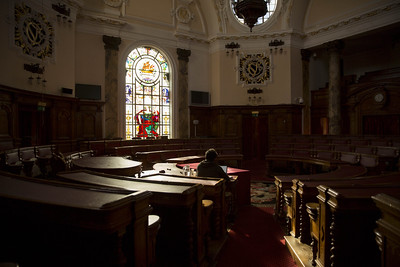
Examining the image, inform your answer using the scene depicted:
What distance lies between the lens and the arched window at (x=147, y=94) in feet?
44.0

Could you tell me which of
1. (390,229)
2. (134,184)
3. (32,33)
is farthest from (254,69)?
(390,229)

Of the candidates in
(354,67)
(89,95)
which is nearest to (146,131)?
(89,95)

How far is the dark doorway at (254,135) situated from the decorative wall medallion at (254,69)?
6.73 ft

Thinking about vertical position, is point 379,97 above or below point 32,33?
below

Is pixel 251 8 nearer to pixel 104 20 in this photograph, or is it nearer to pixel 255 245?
pixel 255 245

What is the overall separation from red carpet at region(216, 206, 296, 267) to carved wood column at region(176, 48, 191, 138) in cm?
926

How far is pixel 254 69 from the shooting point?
14844mm

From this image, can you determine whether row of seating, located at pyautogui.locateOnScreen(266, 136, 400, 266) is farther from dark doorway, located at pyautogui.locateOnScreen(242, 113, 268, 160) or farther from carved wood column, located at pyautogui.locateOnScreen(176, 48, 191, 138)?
dark doorway, located at pyautogui.locateOnScreen(242, 113, 268, 160)

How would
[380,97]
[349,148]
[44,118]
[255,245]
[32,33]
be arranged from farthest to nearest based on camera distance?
[380,97], [44,118], [32,33], [349,148], [255,245]

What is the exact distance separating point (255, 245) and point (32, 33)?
9.70 meters

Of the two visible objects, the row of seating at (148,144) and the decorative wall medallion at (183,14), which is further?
the decorative wall medallion at (183,14)

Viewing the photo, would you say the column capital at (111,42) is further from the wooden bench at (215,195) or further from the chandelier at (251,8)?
the wooden bench at (215,195)

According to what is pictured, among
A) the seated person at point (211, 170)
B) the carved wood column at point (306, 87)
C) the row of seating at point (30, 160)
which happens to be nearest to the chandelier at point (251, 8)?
the seated person at point (211, 170)

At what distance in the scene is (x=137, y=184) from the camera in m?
2.89
